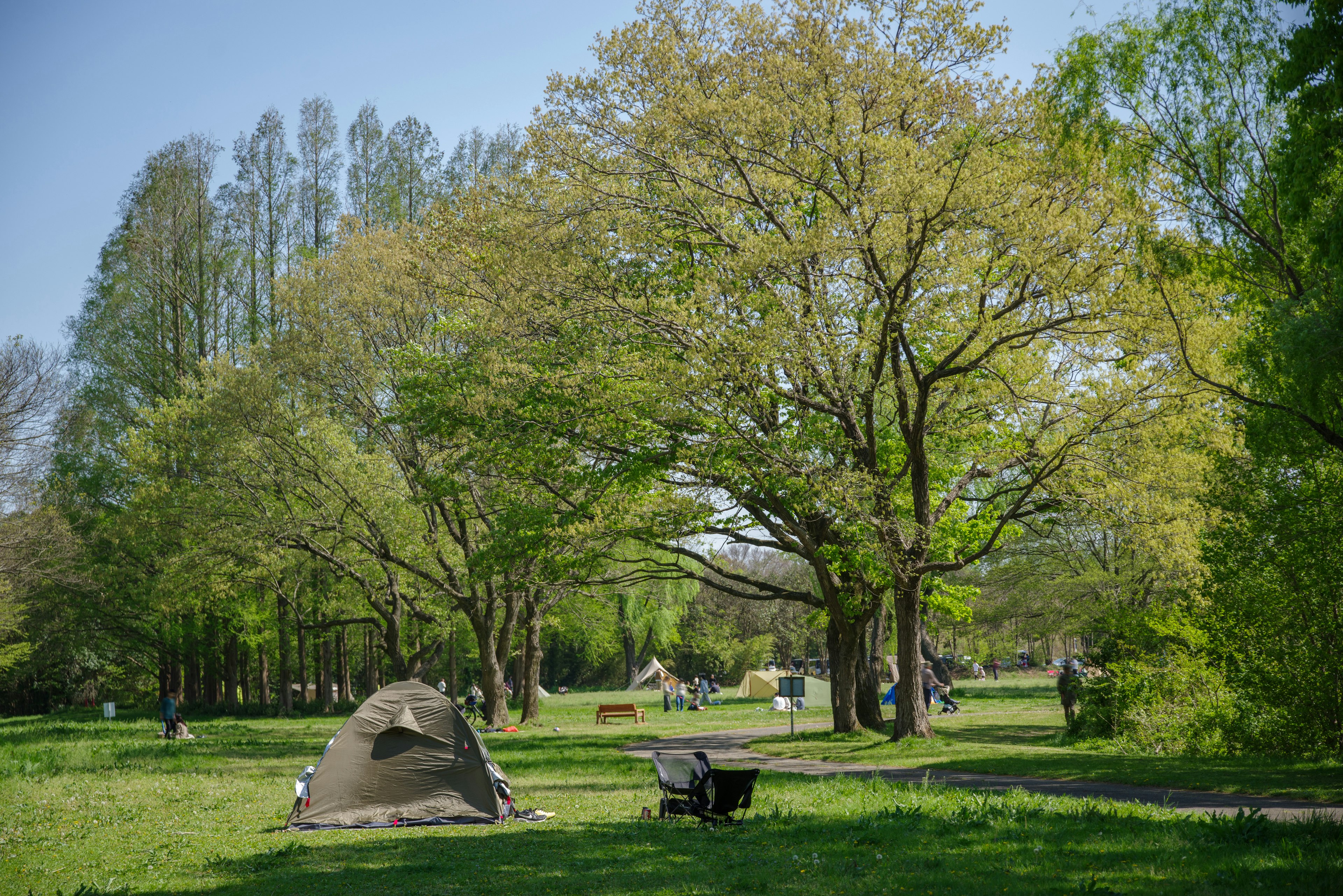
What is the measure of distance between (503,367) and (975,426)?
9.75 meters

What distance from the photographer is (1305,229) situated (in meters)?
8.78

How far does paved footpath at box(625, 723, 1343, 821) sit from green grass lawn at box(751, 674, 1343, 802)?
1.03 ft

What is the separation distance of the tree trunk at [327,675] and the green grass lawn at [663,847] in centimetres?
2688

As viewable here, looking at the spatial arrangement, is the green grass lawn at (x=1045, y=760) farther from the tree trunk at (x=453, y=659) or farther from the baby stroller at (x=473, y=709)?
the tree trunk at (x=453, y=659)

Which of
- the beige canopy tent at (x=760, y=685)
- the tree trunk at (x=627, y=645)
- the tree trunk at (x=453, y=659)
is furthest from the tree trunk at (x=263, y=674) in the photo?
the beige canopy tent at (x=760, y=685)

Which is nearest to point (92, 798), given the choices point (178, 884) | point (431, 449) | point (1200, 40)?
point (178, 884)

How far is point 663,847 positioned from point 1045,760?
8706 mm

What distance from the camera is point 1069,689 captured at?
21.5 meters

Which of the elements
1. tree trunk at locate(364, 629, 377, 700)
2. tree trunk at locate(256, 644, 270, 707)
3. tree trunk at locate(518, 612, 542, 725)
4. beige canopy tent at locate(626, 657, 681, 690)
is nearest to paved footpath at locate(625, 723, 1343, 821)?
tree trunk at locate(518, 612, 542, 725)

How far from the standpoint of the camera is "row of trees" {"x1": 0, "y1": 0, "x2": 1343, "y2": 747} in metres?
11.9

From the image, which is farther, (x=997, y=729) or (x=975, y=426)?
(x=997, y=729)

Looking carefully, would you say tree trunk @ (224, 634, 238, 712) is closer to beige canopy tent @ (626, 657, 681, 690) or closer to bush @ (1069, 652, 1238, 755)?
beige canopy tent @ (626, 657, 681, 690)

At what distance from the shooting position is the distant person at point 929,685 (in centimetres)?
2933

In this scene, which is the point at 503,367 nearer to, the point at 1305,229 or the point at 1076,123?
the point at 1076,123
